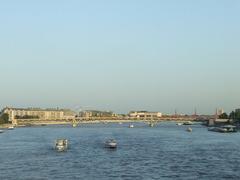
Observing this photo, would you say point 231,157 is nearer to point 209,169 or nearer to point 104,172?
point 209,169

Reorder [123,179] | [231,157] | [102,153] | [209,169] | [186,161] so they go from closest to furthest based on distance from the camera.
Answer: [123,179] < [209,169] < [186,161] < [231,157] < [102,153]

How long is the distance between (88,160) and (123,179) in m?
15.0

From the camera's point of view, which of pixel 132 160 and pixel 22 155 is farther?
pixel 22 155

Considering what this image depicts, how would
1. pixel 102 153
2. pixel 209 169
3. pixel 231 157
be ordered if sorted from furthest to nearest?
pixel 102 153, pixel 231 157, pixel 209 169

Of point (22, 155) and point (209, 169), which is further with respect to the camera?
point (22, 155)

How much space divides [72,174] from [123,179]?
4.94 meters

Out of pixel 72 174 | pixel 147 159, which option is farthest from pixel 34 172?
pixel 147 159

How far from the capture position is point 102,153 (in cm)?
6531

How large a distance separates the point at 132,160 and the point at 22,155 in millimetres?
12826

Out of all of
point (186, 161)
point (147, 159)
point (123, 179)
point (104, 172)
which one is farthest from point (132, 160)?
point (123, 179)

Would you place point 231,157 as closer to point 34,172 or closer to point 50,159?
point 50,159

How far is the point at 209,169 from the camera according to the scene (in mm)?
47469

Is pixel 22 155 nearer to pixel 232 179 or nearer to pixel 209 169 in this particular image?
pixel 209 169

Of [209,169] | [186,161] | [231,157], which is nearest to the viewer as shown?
[209,169]
